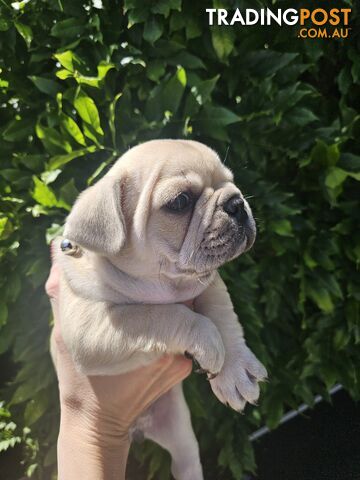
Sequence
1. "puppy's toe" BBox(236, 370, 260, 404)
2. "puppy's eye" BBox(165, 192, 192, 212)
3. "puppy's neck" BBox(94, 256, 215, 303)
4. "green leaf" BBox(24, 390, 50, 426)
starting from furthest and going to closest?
"green leaf" BBox(24, 390, 50, 426), "puppy's toe" BBox(236, 370, 260, 404), "puppy's neck" BBox(94, 256, 215, 303), "puppy's eye" BBox(165, 192, 192, 212)

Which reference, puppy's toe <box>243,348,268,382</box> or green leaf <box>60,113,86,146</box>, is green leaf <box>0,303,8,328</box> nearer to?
green leaf <box>60,113,86,146</box>

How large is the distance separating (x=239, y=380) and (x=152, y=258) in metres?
0.80

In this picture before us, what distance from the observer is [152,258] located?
247 cm

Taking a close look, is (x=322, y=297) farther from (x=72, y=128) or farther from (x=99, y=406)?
(x=72, y=128)

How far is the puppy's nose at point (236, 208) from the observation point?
2395 mm

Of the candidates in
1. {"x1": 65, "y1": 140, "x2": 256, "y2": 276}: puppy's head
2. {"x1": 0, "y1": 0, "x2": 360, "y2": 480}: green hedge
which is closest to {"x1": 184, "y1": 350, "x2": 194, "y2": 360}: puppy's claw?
{"x1": 65, "y1": 140, "x2": 256, "y2": 276}: puppy's head

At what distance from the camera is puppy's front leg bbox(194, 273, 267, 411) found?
268 centimetres

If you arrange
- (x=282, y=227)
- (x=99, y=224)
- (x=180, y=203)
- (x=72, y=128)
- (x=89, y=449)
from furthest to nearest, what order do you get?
1. (x=282, y=227)
2. (x=72, y=128)
3. (x=89, y=449)
4. (x=180, y=203)
5. (x=99, y=224)

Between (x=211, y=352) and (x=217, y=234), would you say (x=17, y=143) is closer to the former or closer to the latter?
(x=217, y=234)

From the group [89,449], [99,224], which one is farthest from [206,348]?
[89,449]

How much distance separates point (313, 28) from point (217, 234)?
1.76 meters

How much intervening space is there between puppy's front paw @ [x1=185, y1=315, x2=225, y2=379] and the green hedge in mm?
794

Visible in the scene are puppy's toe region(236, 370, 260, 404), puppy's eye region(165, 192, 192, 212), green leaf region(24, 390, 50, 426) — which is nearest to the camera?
puppy's eye region(165, 192, 192, 212)

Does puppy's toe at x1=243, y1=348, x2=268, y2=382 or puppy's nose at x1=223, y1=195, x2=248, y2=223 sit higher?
puppy's nose at x1=223, y1=195, x2=248, y2=223
